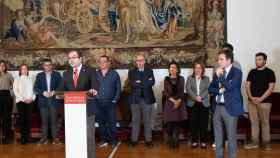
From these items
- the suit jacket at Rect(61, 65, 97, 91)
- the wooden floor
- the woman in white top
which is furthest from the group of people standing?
the suit jacket at Rect(61, 65, 97, 91)

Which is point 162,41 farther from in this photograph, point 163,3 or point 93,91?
point 93,91

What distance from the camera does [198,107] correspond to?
26.1 ft

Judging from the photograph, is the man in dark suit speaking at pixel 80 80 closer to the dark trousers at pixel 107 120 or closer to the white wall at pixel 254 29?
the dark trousers at pixel 107 120

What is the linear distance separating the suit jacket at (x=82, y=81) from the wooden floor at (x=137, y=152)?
1.89m

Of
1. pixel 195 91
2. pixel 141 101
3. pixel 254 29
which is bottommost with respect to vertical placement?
pixel 141 101

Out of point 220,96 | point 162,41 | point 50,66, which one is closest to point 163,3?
point 162,41

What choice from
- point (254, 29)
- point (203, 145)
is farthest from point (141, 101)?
point (254, 29)

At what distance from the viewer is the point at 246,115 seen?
8680 millimetres

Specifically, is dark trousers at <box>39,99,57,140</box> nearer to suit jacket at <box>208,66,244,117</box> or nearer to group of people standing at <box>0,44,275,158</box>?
group of people standing at <box>0,44,275,158</box>

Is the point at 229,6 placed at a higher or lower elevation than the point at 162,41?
higher

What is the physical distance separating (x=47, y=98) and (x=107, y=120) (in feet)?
4.69

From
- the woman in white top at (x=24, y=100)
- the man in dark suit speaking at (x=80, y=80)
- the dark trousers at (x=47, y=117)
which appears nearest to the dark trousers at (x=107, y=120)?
A: the dark trousers at (x=47, y=117)

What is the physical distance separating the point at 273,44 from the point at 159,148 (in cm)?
387

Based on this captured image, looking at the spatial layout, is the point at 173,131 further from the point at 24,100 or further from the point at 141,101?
the point at 24,100
